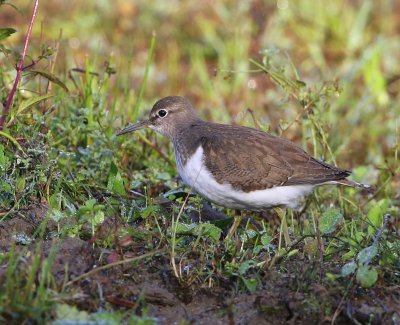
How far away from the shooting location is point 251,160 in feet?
18.3

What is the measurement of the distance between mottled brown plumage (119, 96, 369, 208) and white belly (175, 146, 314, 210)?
1.3 inches

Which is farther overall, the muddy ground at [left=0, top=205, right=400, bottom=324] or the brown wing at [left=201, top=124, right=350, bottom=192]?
the brown wing at [left=201, top=124, right=350, bottom=192]

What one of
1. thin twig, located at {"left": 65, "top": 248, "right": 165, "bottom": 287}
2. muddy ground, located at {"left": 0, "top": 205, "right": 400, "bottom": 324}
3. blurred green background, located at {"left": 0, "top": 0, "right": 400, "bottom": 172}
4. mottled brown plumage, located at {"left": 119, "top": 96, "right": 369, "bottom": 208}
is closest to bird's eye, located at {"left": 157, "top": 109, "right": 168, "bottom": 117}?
mottled brown plumage, located at {"left": 119, "top": 96, "right": 369, "bottom": 208}

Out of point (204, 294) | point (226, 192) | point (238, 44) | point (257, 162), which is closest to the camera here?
point (204, 294)

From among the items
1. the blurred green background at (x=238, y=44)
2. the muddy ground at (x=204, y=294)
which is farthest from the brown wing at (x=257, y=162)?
the blurred green background at (x=238, y=44)

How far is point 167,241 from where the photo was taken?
188 inches

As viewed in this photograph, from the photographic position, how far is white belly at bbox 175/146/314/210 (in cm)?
540

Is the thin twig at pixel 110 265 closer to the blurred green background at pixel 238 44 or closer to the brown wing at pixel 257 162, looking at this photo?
the brown wing at pixel 257 162

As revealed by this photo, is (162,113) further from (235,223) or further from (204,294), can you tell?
(204,294)

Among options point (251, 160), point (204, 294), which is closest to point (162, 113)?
point (251, 160)

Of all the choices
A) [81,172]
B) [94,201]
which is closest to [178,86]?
[81,172]

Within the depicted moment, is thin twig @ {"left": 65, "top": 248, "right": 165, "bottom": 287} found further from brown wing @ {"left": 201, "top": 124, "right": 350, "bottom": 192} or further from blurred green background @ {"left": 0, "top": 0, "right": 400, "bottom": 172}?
blurred green background @ {"left": 0, "top": 0, "right": 400, "bottom": 172}

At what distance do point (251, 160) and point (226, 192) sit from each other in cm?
35

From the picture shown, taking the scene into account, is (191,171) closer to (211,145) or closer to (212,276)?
(211,145)
